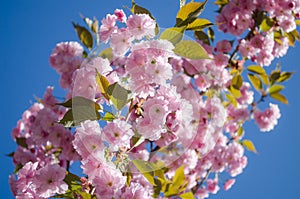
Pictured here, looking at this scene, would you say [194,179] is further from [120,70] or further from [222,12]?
[120,70]

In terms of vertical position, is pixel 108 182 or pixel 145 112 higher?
pixel 145 112

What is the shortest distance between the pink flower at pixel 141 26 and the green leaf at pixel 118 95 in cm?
18

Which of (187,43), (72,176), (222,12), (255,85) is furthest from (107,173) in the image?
(255,85)

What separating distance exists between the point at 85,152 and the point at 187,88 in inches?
45.7

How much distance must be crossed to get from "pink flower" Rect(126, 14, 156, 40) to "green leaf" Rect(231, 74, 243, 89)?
151 cm

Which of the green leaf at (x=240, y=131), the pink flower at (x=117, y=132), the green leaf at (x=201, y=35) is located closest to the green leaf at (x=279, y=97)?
the green leaf at (x=240, y=131)

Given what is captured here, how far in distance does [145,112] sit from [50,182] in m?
0.41

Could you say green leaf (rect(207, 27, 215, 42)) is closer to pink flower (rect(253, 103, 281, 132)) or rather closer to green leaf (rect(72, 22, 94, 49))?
green leaf (rect(72, 22, 94, 49))

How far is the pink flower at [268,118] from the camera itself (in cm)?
336

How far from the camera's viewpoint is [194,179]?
2.85 m

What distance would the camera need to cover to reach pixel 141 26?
1284 millimetres

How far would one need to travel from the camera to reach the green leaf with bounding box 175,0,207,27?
4.38 feet

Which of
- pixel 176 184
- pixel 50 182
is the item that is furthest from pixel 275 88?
pixel 50 182

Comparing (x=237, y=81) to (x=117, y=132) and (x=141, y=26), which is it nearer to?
(x=141, y=26)
